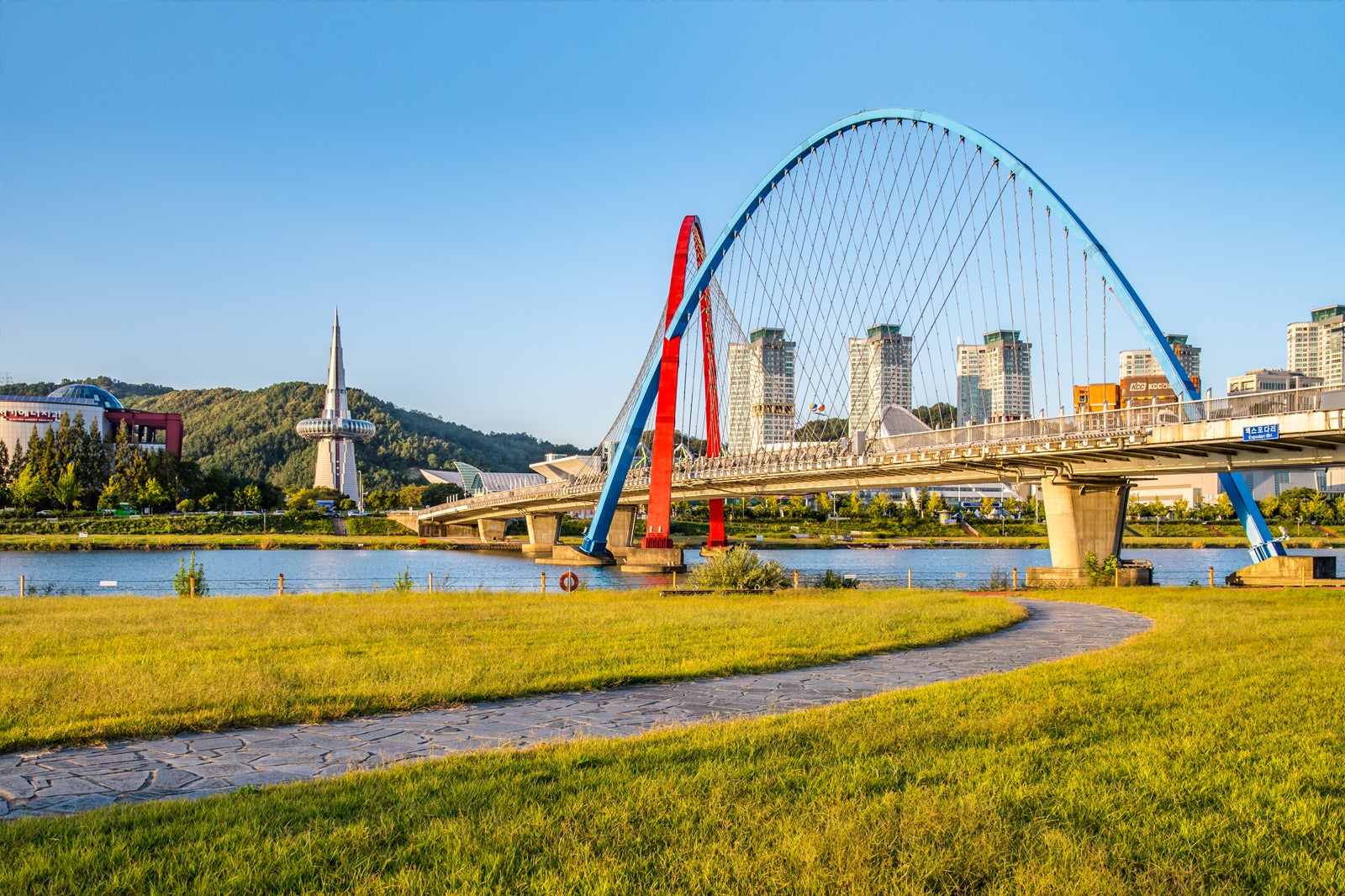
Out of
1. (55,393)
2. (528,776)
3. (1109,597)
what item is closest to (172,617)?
(528,776)

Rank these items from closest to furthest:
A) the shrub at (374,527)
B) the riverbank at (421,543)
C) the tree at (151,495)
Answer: the riverbank at (421,543) → the tree at (151,495) → the shrub at (374,527)

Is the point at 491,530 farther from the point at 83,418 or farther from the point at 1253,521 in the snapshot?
the point at 1253,521

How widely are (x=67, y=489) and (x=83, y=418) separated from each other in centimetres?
2336

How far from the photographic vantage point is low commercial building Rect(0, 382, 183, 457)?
120 metres

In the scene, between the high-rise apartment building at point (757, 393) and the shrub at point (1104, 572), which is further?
the high-rise apartment building at point (757, 393)

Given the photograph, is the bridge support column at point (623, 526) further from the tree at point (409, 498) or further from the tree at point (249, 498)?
the tree at point (409, 498)

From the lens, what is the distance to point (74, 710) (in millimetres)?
8320

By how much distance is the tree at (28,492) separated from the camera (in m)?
100

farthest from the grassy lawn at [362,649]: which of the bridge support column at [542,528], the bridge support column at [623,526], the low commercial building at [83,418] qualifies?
the low commercial building at [83,418]

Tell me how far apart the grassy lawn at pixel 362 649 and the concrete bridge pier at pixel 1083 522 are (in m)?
13.9

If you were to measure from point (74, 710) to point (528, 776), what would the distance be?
4.58 meters

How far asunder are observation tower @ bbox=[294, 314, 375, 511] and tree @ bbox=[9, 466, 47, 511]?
53.4 m

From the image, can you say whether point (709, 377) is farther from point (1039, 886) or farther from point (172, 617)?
point (1039, 886)

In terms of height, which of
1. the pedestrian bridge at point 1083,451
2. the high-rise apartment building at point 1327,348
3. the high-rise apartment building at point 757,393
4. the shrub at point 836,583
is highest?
the high-rise apartment building at point 1327,348
